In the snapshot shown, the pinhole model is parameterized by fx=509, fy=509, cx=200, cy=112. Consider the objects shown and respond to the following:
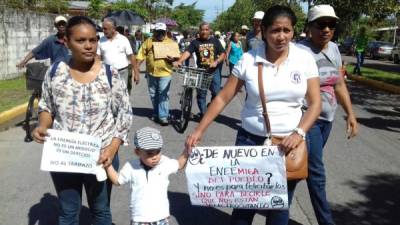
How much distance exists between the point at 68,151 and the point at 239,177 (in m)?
1.07

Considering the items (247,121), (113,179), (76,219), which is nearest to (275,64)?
(247,121)

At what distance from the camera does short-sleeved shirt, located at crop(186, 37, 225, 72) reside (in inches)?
355

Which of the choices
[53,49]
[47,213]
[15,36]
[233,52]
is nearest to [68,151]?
[47,213]

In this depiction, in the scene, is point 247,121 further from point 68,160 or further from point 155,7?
point 155,7

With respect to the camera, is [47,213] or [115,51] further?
[115,51]

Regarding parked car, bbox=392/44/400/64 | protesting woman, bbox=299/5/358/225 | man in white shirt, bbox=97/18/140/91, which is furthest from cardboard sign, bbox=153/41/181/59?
parked car, bbox=392/44/400/64

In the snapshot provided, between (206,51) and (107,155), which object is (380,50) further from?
(107,155)

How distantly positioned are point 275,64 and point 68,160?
4.63 feet

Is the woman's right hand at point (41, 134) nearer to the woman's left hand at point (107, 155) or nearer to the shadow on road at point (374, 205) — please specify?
the woman's left hand at point (107, 155)

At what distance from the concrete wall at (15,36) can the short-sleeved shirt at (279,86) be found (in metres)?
12.5

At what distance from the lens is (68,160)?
3135 mm

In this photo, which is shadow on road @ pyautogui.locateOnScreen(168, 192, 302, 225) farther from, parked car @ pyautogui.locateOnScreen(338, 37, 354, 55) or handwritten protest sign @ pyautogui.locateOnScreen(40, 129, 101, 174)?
parked car @ pyautogui.locateOnScreen(338, 37, 354, 55)

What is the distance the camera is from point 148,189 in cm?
330

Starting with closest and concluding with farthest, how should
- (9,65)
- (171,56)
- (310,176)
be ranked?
1. (310,176)
2. (171,56)
3. (9,65)
